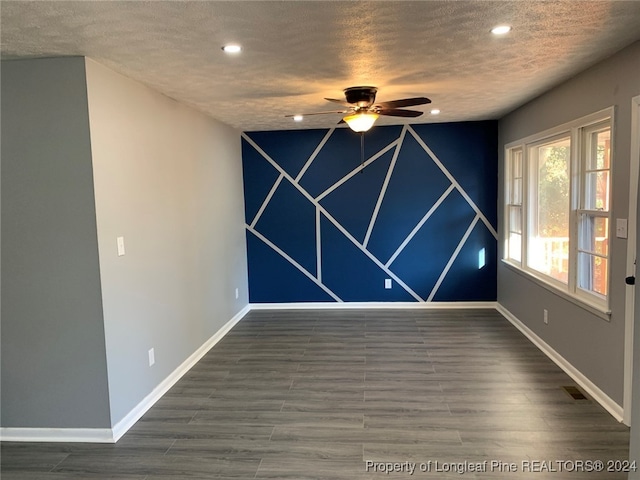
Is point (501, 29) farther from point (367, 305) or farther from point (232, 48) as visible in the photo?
point (367, 305)

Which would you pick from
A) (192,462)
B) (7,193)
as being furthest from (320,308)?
(7,193)

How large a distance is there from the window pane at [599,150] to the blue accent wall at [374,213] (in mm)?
2292

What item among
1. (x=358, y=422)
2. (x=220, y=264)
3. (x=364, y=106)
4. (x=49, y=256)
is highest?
(x=364, y=106)

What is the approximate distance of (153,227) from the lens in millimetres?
3543

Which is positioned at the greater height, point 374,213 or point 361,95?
point 361,95

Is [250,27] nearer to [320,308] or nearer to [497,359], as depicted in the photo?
[497,359]

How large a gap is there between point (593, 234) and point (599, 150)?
647 millimetres

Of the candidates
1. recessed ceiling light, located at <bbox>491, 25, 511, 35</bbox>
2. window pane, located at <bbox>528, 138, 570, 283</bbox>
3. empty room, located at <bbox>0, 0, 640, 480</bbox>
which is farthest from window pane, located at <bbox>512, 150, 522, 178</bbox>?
recessed ceiling light, located at <bbox>491, 25, 511, 35</bbox>

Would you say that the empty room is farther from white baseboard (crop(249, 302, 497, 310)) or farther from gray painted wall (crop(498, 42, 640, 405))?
white baseboard (crop(249, 302, 497, 310))

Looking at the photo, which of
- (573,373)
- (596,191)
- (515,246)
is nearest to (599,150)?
(596,191)

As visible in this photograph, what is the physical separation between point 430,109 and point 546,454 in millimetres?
3423

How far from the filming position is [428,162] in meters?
5.91

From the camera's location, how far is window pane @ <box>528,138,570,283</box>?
4125 mm

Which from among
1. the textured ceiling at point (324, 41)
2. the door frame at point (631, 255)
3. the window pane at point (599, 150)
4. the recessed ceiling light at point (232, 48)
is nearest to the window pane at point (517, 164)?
the textured ceiling at point (324, 41)
